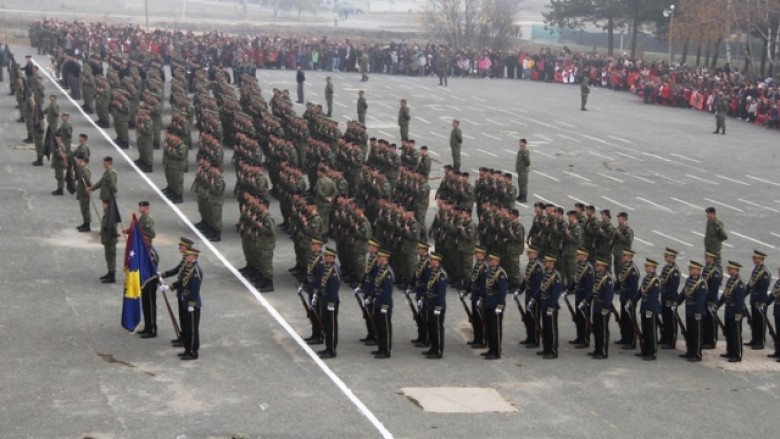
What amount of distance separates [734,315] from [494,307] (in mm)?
3490

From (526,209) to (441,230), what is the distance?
735cm

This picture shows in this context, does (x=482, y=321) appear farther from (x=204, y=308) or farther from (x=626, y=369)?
(x=204, y=308)

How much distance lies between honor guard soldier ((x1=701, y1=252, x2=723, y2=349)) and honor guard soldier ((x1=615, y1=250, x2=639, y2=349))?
1020 mm

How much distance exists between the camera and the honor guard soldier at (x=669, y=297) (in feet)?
64.9

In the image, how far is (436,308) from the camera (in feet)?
62.0

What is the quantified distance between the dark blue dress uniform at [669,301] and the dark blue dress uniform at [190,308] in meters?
6.88

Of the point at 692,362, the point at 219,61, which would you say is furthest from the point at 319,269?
the point at 219,61

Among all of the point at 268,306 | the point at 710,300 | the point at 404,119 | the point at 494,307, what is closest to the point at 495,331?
the point at 494,307

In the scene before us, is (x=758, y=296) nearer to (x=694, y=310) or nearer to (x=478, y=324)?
(x=694, y=310)

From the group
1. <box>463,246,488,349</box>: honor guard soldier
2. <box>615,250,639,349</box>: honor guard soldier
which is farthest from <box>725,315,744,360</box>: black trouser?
<box>463,246,488,349</box>: honor guard soldier

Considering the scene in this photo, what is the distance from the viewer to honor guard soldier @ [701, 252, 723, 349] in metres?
19.7

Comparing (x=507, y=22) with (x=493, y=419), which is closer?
(x=493, y=419)

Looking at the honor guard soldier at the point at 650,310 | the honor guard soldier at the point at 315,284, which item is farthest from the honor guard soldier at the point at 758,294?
the honor guard soldier at the point at 315,284

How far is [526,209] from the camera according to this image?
31.1m
